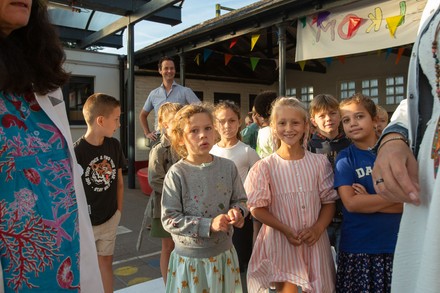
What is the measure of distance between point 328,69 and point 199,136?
1021 cm

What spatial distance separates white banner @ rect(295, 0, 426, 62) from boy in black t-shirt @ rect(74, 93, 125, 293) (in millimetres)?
3846

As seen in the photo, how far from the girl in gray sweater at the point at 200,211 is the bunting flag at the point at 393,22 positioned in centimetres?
367

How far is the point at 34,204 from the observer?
109cm

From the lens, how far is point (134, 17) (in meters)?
7.46

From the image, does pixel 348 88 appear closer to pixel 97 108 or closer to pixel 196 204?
pixel 97 108

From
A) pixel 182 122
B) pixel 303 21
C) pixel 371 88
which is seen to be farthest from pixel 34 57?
pixel 371 88

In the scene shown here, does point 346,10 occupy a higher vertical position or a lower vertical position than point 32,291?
higher

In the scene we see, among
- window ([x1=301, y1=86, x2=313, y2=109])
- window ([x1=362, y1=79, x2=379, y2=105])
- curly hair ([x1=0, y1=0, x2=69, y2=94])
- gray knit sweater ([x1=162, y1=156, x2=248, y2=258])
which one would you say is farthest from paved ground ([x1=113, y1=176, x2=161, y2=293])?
window ([x1=301, y1=86, x2=313, y2=109])

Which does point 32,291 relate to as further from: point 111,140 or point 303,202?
point 111,140

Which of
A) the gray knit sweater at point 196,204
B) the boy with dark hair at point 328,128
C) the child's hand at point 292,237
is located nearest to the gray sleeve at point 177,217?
the gray knit sweater at point 196,204

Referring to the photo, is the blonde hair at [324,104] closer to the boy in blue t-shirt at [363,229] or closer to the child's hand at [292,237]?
the boy in blue t-shirt at [363,229]

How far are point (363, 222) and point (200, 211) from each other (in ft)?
3.16

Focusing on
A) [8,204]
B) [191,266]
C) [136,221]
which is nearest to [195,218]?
[191,266]

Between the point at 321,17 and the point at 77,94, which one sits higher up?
the point at 321,17
